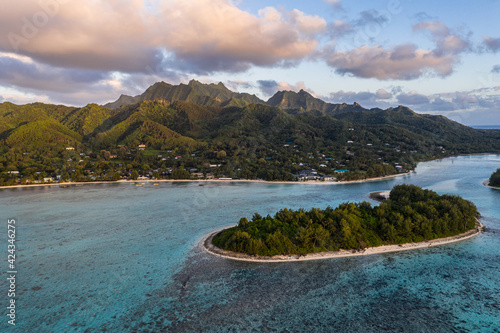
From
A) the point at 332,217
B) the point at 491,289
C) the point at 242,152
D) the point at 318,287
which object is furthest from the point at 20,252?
the point at 242,152

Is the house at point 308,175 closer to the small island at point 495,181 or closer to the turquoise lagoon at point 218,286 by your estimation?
the small island at point 495,181

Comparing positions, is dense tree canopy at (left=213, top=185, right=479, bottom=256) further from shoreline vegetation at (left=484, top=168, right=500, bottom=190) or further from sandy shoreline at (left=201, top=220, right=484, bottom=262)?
shoreline vegetation at (left=484, top=168, right=500, bottom=190)

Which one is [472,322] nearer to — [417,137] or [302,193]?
[302,193]

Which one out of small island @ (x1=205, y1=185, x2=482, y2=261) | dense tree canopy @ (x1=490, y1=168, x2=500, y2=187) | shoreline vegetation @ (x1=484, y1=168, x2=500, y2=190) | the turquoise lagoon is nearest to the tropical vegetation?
shoreline vegetation @ (x1=484, y1=168, x2=500, y2=190)

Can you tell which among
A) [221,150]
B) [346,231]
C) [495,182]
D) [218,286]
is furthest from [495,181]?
[221,150]

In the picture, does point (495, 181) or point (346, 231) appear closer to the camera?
point (346, 231)

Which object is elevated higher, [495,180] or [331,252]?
[495,180]

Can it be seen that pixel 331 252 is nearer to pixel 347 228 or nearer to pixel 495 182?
pixel 347 228
